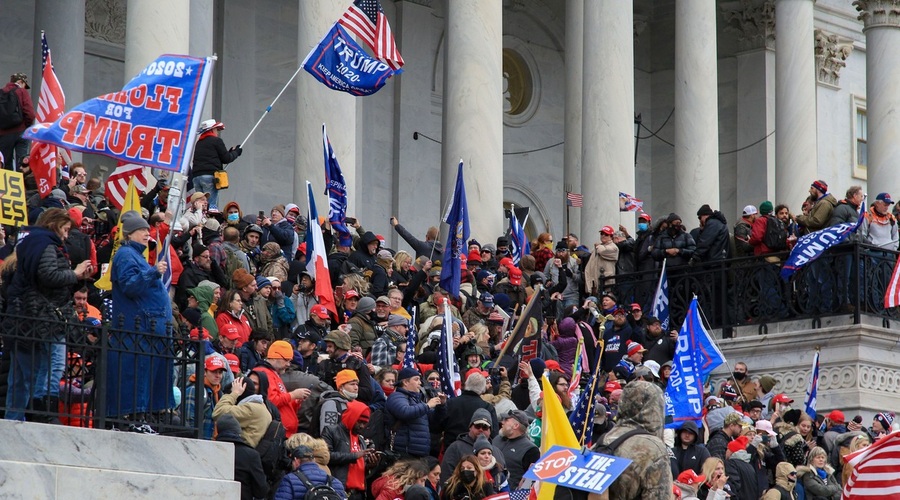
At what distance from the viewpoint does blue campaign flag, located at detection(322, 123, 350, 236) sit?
22.1m

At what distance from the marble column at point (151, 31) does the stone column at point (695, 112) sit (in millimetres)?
11821

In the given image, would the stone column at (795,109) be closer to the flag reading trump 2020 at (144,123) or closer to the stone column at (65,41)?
the stone column at (65,41)

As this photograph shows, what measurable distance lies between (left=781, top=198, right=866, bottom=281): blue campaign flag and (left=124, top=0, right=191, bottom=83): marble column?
28.1 feet

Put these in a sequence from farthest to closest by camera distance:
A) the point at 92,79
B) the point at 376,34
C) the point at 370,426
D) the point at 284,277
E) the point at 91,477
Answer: the point at 92,79, the point at 376,34, the point at 284,277, the point at 370,426, the point at 91,477

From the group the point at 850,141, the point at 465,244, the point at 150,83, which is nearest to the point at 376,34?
the point at 465,244

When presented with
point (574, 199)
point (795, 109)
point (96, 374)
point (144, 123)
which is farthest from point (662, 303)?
point (96, 374)

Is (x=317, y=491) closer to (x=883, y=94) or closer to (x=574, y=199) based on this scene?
(x=574, y=199)

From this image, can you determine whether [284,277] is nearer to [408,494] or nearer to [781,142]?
[408,494]

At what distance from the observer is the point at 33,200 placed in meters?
17.7

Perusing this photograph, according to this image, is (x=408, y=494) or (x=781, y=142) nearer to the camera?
(x=408, y=494)

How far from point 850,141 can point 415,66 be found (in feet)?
38.0

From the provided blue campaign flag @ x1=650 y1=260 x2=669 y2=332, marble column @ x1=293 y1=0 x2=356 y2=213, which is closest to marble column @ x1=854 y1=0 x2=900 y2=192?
blue campaign flag @ x1=650 y1=260 x2=669 y2=332

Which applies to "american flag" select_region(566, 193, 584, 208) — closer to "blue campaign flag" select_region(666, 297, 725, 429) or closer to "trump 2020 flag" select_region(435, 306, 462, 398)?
"blue campaign flag" select_region(666, 297, 725, 429)

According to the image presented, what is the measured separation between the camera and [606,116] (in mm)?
29000
